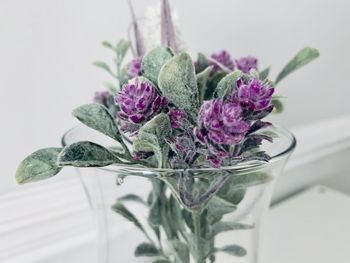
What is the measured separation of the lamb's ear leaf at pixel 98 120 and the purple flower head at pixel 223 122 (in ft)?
0.22

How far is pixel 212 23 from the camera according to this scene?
69 cm

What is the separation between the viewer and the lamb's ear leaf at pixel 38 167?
328mm

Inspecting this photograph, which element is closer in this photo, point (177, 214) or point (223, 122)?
point (223, 122)

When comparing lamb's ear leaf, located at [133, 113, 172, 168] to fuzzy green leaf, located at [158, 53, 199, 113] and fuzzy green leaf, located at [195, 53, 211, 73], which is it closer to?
→ fuzzy green leaf, located at [158, 53, 199, 113]

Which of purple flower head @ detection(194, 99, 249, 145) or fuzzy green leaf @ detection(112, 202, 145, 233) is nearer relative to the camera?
purple flower head @ detection(194, 99, 249, 145)

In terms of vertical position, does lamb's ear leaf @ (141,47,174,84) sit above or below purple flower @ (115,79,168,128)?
above

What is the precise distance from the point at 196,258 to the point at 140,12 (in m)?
0.33

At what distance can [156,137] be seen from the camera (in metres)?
0.33

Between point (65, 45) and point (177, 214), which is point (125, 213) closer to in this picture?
point (177, 214)

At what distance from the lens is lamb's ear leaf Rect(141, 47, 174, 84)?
14.1 inches

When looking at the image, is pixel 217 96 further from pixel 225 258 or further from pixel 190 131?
pixel 225 258

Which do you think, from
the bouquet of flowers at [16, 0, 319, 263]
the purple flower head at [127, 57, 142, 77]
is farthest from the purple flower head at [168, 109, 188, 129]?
the purple flower head at [127, 57, 142, 77]

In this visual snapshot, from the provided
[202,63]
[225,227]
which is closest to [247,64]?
[202,63]

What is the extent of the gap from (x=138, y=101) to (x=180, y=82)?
0.10ft
